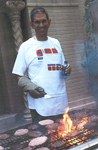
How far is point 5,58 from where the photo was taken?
447cm

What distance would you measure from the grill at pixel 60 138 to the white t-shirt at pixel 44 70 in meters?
0.30

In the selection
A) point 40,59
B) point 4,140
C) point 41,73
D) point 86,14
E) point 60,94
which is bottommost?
point 4,140

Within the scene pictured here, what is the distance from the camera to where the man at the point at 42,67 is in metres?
2.51

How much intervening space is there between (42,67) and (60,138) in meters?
0.97

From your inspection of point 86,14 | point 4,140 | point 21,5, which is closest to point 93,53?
point 86,14

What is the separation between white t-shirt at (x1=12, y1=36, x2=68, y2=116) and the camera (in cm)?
251

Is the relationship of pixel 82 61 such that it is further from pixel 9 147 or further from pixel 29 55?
pixel 9 147

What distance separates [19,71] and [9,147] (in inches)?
39.2

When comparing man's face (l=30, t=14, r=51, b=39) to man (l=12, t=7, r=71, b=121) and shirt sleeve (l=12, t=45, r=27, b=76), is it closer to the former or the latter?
man (l=12, t=7, r=71, b=121)

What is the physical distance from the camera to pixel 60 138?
1.87 metres

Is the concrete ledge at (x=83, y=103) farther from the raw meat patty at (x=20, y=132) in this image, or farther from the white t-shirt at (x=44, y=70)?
the raw meat patty at (x=20, y=132)

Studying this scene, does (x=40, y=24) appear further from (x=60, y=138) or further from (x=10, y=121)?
(x=10, y=121)

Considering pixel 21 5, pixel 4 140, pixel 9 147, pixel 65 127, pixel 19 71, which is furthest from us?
pixel 21 5

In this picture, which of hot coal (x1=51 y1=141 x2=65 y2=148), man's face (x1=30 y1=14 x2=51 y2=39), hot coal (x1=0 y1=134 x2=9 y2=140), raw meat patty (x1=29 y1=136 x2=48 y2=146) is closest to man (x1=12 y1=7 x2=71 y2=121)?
man's face (x1=30 y1=14 x2=51 y2=39)
